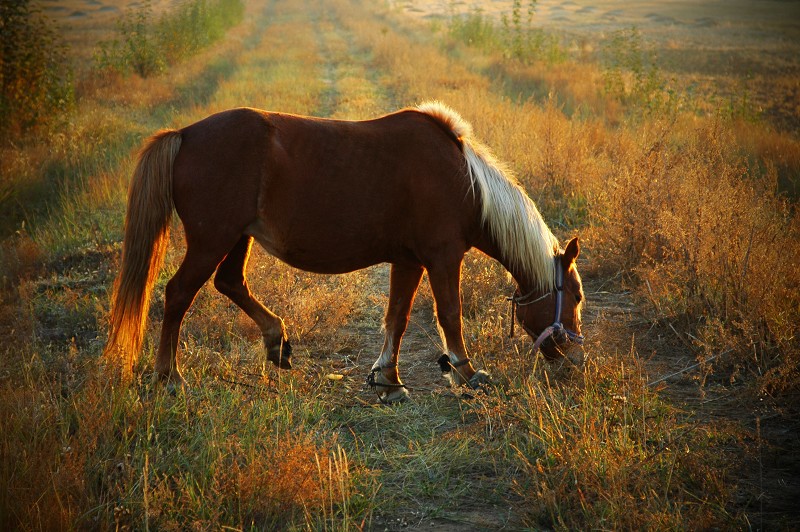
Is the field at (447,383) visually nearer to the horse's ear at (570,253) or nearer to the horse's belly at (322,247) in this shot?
the horse's ear at (570,253)

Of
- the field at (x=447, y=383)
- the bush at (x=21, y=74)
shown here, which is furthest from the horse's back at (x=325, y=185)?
the bush at (x=21, y=74)

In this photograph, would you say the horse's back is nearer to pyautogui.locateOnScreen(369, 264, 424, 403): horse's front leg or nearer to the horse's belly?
the horse's belly

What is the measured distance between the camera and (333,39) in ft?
99.8

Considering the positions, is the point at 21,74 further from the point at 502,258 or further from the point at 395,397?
the point at 502,258


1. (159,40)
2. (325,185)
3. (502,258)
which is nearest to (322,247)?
(325,185)

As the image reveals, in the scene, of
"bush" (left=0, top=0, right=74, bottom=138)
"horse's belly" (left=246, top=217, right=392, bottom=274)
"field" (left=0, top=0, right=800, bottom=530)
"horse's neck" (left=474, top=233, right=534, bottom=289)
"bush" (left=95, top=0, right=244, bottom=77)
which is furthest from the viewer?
"bush" (left=95, top=0, right=244, bottom=77)

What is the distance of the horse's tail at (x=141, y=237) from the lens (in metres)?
3.88

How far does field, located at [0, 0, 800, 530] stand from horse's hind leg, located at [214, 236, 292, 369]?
163 mm

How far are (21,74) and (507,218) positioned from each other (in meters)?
9.91

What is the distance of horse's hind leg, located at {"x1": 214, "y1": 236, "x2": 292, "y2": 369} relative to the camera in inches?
172

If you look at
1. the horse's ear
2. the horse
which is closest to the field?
the horse

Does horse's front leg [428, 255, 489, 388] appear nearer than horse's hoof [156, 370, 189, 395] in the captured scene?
No

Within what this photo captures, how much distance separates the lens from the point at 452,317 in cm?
421

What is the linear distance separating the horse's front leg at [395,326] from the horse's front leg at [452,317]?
0.30m
